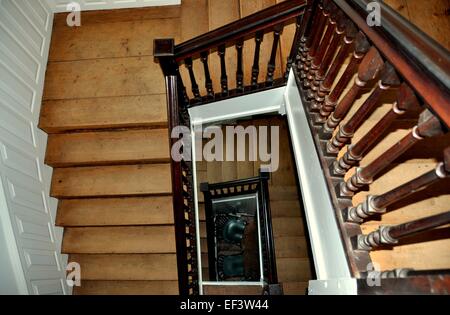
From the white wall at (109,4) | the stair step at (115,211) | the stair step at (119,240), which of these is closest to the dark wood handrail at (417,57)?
the stair step at (115,211)

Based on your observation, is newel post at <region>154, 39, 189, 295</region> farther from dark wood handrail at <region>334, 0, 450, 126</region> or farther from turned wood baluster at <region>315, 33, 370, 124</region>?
dark wood handrail at <region>334, 0, 450, 126</region>

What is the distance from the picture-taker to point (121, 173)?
281 centimetres

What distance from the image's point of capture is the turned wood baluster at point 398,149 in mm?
762

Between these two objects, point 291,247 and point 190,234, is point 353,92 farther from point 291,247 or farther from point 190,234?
point 291,247

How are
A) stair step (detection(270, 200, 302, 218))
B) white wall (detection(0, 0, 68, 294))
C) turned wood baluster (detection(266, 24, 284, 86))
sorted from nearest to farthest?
turned wood baluster (detection(266, 24, 284, 86)) → white wall (detection(0, 0, 68, 294)) → stair step (detection(270, 200, 302, 218))

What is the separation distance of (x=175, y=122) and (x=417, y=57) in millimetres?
1456

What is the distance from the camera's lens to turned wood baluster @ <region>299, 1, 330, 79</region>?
1.49m

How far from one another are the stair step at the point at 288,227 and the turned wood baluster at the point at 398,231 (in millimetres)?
2970

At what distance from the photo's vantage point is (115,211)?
285 centimetres

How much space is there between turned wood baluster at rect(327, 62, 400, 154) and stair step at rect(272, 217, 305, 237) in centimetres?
281

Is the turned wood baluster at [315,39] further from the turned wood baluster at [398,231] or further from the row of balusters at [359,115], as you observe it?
the turned wood baluster at [398,231]

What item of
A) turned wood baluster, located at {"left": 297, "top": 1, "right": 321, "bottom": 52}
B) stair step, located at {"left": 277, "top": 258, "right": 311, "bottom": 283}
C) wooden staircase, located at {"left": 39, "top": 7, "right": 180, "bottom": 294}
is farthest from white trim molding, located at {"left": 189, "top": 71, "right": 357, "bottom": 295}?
stair step, located at {"left": 277, "top": 258, "right": 311, "bottom": 283}
